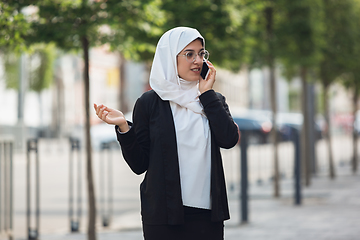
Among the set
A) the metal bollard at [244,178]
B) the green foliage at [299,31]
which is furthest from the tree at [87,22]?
the green foliage at [299,31]

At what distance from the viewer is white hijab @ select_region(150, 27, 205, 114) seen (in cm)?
285

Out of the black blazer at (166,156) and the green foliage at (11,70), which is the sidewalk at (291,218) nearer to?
the black blazer at (166,156)

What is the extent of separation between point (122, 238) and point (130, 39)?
2360 mm

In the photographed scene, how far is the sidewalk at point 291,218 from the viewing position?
719 cm

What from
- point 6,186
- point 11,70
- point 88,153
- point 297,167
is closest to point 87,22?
point 88,153

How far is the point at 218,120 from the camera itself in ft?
9.29

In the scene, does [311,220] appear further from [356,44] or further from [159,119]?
[356,44]

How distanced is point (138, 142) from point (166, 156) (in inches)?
6.5

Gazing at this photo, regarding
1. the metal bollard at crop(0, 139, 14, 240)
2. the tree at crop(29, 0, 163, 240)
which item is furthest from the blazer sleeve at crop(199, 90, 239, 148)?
the metal bollard at crop(0, 139, 14, 240)

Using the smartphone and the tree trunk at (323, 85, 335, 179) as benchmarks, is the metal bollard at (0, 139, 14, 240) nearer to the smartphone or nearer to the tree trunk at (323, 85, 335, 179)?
the smartphone

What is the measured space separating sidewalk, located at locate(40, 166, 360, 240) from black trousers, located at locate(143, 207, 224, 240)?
4.23 m

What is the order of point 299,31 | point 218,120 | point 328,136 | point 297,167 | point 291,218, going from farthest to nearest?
point 328,136
point 299,31
point 297,167
point 291,218
point 218,120

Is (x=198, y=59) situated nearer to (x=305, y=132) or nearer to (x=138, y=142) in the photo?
(x=138, y=142)

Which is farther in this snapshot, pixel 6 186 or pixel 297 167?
pixel 297 167
